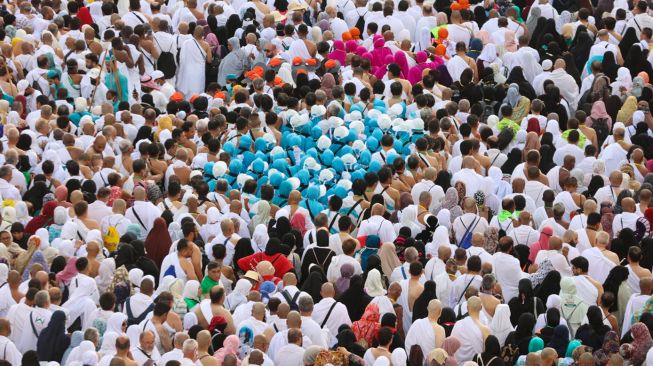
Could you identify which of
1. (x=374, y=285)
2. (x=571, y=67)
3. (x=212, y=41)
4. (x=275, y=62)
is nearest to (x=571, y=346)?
(x=374, y=285)

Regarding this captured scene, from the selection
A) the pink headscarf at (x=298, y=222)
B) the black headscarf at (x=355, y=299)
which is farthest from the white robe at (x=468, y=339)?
the pink headscarf at (x=298, y=222)

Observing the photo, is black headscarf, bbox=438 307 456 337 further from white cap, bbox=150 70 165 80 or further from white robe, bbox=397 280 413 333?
white cap, bbox=150 70 165 80

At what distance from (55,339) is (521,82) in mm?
11778

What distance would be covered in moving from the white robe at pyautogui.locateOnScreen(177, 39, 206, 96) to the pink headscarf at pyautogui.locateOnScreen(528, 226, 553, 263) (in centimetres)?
874

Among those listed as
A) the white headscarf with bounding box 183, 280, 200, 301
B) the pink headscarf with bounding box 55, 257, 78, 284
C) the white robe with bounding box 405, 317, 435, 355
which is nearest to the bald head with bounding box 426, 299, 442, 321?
the white robe with bounding box 405, 317, 435, 355

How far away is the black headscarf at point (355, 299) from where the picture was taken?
A: 23.4 metres

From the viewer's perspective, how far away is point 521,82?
3089 cm

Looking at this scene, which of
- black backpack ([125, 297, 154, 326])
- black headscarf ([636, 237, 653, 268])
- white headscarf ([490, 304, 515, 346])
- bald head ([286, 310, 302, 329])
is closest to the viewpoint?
bald head ([286, 310, 302, 329])

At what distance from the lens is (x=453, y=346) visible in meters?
21.9

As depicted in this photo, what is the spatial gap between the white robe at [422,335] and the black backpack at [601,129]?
8.35 metres

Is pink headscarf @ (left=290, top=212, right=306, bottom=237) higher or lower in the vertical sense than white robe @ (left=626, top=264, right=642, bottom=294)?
lower

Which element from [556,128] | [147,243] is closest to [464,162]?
[556,128]

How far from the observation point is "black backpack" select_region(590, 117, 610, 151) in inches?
1167

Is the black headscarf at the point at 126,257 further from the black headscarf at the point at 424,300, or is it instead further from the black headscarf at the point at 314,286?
the black headscarf at the point at 424,300
